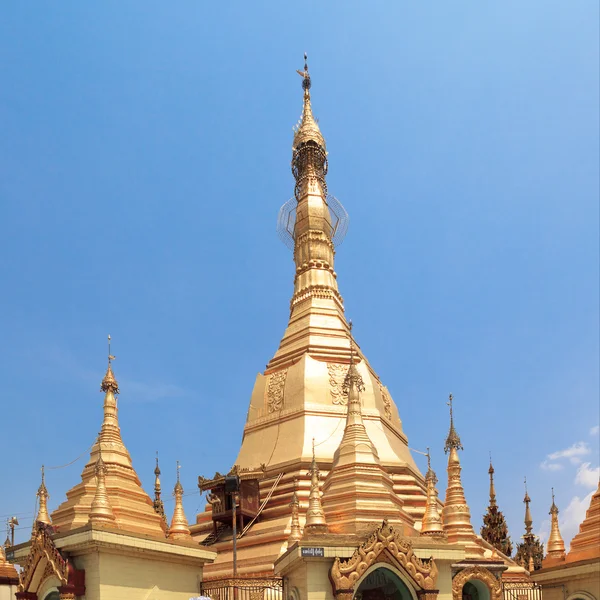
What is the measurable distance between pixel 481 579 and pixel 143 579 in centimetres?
1042

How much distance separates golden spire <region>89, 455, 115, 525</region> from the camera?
66.1 ft

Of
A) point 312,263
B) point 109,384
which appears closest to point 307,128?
point 312,263

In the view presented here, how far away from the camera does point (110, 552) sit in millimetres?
19594

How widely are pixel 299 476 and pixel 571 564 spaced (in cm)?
1081

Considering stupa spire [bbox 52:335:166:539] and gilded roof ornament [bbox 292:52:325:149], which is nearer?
stupa spire [bbox 52:335:166:539]

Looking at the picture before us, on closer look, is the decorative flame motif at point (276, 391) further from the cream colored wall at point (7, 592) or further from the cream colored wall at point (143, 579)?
the cream colored wall at point (143, 579)

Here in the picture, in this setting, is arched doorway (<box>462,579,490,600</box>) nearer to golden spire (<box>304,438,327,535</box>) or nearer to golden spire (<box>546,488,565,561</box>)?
golden spire (<box>546,488,565,561</box>)

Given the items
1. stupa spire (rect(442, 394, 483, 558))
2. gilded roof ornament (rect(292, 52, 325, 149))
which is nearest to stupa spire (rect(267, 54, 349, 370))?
gilded roof ornament (rect(292, 52, 325, 149))

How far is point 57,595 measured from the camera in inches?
814

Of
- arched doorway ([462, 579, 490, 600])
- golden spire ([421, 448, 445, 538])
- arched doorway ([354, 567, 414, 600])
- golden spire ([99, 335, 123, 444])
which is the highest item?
golden spire ([99, 335, 123, 444])

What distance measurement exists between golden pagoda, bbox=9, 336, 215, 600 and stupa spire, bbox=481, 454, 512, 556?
21.3 meters

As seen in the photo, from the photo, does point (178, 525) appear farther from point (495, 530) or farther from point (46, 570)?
point (495, 530)

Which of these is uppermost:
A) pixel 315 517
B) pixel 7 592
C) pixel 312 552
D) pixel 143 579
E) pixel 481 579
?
pixel 315 517

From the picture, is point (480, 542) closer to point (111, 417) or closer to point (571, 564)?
point (571, 564)
